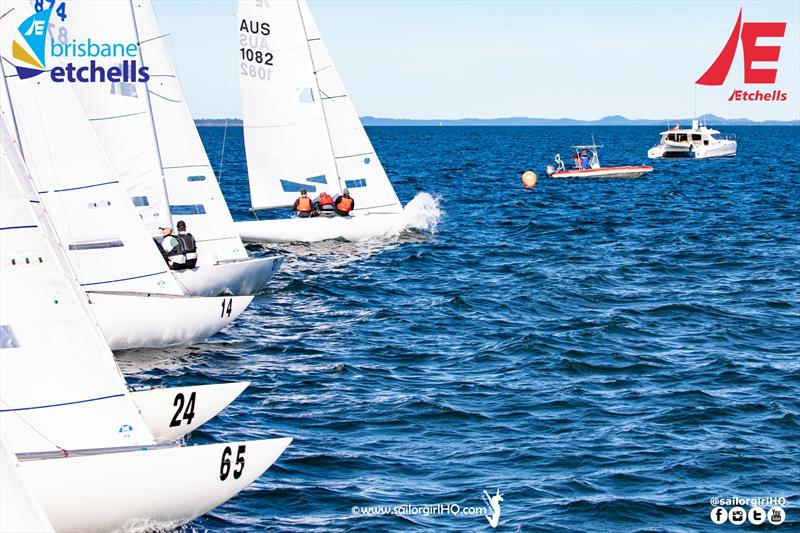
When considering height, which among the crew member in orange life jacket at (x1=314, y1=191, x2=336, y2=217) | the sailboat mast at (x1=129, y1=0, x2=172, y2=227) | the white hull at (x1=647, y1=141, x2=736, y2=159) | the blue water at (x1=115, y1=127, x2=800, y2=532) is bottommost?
the blue water at (x1=115, y1=127, x2=800, y2=532)

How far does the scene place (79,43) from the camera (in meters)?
21.8

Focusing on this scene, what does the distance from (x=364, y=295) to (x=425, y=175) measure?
164 feet

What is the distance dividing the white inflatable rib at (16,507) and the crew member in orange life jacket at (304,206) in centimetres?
2616

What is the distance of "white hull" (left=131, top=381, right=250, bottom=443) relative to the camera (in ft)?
42.5

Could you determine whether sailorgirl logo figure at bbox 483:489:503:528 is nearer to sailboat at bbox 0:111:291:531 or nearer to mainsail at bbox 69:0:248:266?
sailboat at bbox 0:111:291:531

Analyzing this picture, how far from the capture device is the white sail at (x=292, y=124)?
112 feet

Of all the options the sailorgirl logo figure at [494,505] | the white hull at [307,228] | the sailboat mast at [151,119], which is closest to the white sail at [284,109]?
the white hull at [307,228]

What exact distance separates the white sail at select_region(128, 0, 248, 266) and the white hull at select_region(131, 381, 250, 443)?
10508mm

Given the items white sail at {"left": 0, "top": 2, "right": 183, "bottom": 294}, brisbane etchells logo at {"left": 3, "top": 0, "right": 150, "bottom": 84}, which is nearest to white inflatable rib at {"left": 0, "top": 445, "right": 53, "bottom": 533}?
white sail at {"left": 0, "top": 2, "right": 183, "bottom": 294}

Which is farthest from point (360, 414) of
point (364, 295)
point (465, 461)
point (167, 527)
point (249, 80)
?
point (249, 80)

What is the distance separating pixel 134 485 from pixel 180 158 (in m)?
14.4

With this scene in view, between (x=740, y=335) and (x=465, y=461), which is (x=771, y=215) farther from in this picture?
(x=465, y=461)

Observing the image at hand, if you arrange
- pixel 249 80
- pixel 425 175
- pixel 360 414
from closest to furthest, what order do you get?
1. pixel 360 414
2. pixel 249 80
3. pixel 425 175
